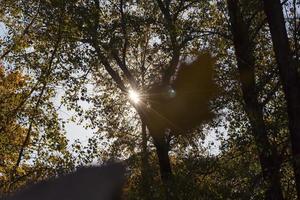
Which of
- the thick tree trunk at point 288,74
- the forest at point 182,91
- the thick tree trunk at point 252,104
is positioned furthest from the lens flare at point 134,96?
the thick tree trunk at point 288,74

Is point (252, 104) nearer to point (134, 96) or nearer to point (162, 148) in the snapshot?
point (162, 148)

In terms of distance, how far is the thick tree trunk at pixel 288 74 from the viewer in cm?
1241

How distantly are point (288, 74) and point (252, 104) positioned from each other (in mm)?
4763

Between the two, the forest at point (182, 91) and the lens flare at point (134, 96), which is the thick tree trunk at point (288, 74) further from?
the lens flare at point (134, 96)

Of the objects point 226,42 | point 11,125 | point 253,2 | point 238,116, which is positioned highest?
point 226,42

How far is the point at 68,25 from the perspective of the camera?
63.2 ft

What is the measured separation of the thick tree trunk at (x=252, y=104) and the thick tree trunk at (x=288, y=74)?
1.81 meters

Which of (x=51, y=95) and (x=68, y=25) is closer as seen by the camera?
(x=68, y=25)

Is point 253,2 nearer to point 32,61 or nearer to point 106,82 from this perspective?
point 32,61

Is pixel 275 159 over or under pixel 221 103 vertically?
under

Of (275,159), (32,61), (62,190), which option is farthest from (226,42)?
(62,190)

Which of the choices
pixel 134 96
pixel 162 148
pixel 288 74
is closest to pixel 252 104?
pixel 288 74

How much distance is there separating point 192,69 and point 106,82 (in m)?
6.01

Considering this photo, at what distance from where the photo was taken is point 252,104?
17.5 metres
